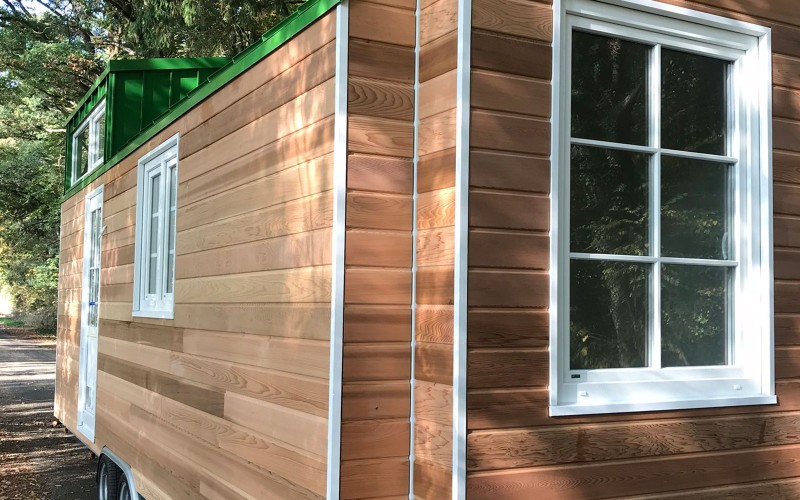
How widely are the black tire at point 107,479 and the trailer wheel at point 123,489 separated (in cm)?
4

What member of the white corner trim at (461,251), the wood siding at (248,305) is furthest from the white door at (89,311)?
the white corner trim at (461,251)

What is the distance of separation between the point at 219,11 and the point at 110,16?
604cm

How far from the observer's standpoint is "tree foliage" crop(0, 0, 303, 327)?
13508 millimetres

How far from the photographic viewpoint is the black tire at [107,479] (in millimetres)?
5817

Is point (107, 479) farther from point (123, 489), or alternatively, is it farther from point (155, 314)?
point (155, 314)

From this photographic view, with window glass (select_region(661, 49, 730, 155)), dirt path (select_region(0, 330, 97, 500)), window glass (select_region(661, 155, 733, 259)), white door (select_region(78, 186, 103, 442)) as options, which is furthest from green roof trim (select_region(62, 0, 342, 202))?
dirt path (select_region(0, 330, 97, 500))

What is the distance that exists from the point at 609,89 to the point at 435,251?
0.97 meters

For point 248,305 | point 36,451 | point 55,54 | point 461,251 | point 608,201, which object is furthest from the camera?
point 55,54

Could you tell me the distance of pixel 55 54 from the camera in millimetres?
18547

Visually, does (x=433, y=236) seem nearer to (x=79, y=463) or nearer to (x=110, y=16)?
(x=79, y=463)

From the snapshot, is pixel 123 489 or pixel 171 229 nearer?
pixel 171 229

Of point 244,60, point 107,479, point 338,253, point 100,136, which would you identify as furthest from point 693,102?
point 100,136

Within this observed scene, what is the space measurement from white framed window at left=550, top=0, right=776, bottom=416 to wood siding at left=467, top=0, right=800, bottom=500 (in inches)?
2.6

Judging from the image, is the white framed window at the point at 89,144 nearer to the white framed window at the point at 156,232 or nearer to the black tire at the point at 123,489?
the white framed window at the point at 156,232
